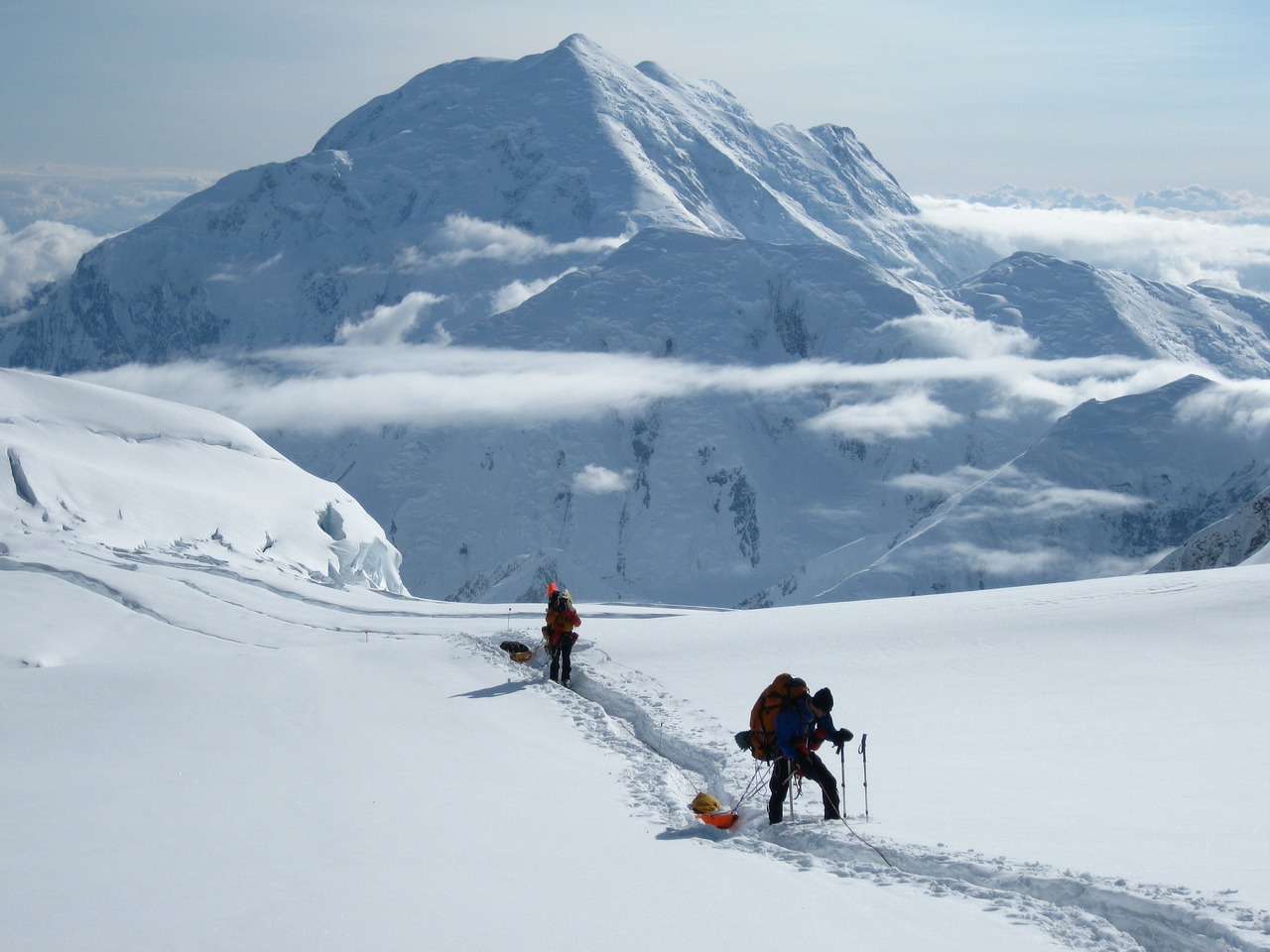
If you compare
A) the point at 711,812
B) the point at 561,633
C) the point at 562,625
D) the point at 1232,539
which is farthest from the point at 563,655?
the point at 1232,539

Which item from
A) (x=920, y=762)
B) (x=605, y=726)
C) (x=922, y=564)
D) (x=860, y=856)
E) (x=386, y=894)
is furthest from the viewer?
(x=922, y=564)

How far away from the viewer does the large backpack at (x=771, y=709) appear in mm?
13695

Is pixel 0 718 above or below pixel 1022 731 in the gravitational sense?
below

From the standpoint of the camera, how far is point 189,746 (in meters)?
16.3

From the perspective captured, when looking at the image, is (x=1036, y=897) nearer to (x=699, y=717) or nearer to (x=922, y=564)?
(x=699, y=717)

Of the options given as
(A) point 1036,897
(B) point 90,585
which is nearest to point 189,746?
(A) point 1036,897

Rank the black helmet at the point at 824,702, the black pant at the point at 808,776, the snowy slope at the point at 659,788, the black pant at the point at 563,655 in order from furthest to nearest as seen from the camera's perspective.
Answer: the black pant at the point at 563,655 → the black helmet at the point at 824,702 → the black pant at the point at 808,776 → the snowy slope at the point at 659,788

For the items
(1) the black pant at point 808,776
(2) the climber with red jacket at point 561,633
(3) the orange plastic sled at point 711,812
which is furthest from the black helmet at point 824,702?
(2) the climber with red jacket at point 561,633

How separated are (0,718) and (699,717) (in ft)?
35.4

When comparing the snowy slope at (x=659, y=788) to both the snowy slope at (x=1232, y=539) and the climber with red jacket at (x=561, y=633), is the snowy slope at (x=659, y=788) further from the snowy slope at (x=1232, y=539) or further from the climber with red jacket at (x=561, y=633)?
the snowy slope at (x=1232, y=539)

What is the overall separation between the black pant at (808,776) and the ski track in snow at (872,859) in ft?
0.64

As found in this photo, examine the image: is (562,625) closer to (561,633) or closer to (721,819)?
(561,633)

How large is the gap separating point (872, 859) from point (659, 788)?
3.68m

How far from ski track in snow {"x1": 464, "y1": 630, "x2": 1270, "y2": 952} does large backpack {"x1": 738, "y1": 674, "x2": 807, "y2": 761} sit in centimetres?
65
